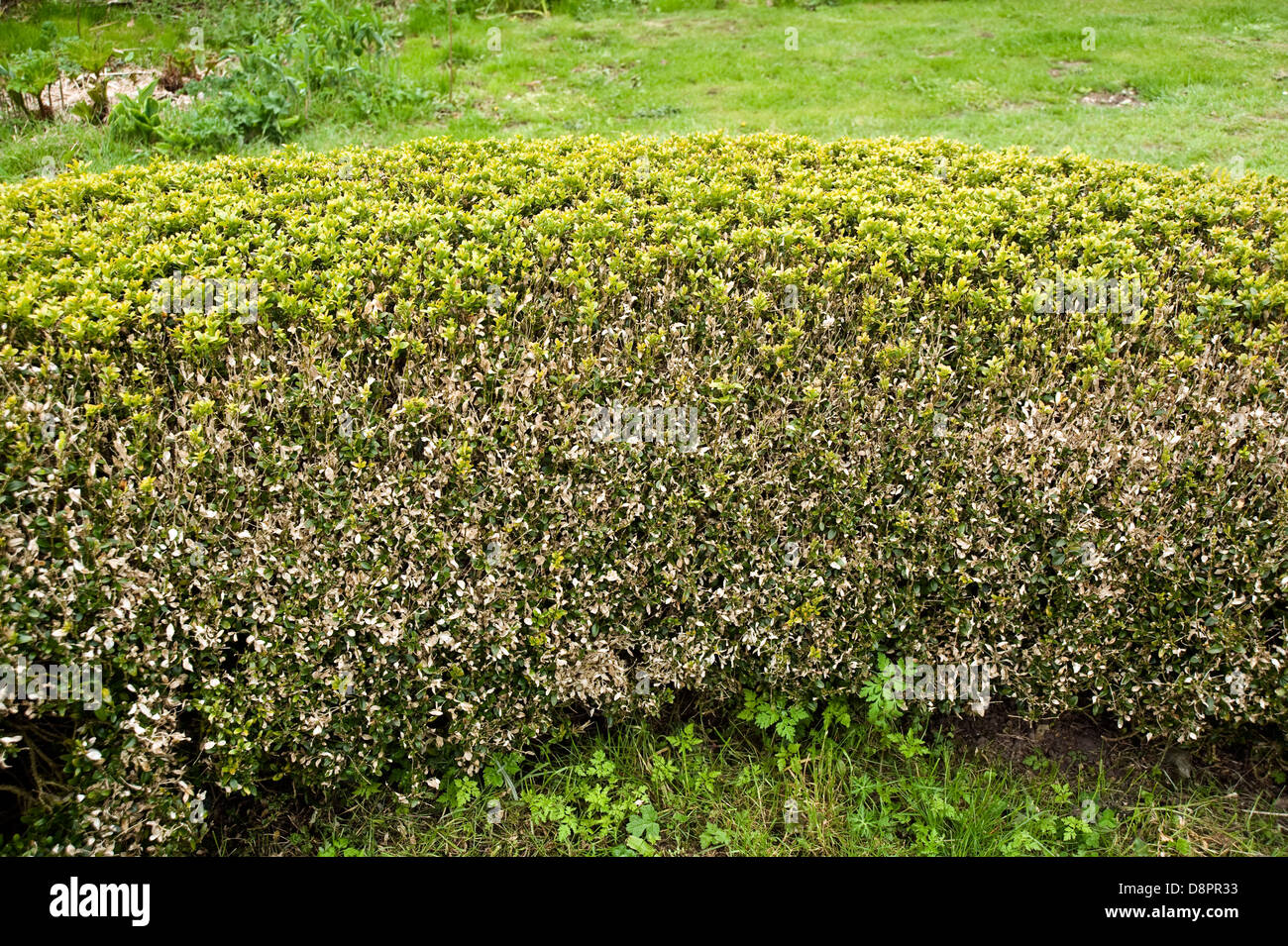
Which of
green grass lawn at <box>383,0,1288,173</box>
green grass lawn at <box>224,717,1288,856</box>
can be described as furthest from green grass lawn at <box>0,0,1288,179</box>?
green grass lawn at <box>224,717,1288,856</box>

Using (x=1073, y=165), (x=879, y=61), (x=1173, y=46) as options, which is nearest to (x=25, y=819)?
(x=1073, y=165)

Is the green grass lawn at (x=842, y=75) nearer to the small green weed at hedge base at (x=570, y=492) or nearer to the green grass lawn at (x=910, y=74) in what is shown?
the green grass lawn at (x=910, y=74)

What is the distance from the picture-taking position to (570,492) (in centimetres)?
324

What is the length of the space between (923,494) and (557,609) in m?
1.47

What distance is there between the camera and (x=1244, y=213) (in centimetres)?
447

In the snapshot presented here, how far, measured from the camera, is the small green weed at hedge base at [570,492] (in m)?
2.89

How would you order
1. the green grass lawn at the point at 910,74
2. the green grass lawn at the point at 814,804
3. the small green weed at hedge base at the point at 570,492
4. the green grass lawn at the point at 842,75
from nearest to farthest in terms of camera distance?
1. the small green weed at hedge base at the point at 570,492
2. the green grass lawn at the point at 814,804
3. the green grass lawn at the point at 842,75
4. the green grass lawn at the point at 910,74

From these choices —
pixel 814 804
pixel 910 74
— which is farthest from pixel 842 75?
pixel 814 804

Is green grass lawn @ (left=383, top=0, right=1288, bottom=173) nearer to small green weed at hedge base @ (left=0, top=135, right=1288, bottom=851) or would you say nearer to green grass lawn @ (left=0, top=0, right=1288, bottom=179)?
green grass lawn @ (left=0, top=0, right=1288, bottom=179)

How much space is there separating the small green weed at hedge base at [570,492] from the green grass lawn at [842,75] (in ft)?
16.3

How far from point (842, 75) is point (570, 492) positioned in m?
8.74

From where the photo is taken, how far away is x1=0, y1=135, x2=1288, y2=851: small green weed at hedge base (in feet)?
9.50

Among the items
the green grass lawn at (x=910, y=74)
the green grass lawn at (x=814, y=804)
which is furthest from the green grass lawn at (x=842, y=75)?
the green grass lawn at (x=814, y=804)

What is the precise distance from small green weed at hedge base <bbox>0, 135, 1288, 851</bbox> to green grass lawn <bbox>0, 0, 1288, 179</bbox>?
16.3 feet
